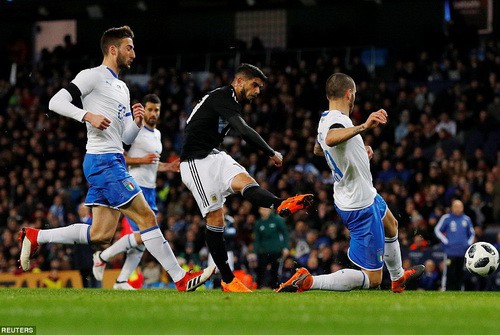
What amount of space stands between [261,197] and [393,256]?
5.53ft

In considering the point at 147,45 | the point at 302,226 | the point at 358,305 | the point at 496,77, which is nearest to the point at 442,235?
the point at 302,226

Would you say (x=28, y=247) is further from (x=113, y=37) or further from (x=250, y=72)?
(x=250, y=72)

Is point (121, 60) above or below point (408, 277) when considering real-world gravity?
above

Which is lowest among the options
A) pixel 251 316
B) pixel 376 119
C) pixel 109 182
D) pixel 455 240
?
pixel 455 240

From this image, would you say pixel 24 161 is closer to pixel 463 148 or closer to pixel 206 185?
pixel 463 148

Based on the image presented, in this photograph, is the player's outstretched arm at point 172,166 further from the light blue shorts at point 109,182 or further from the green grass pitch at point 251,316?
the green grass pitch at point 251,316

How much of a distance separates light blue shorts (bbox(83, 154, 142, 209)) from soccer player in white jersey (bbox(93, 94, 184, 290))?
1981 millimetres

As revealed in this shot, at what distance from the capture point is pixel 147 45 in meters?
33.0


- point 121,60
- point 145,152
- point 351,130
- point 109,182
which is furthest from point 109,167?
point 145,152

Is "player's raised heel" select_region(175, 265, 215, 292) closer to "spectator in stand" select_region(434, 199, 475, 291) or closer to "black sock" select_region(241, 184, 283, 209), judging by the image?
"black sock" select_region(241, 184, 283, 209)

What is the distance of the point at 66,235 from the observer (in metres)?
10.6

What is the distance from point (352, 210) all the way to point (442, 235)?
Answer: 8.34 m

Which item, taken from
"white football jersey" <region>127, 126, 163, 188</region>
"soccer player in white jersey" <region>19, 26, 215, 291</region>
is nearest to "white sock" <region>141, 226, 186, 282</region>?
"soccer player in white jersey" <region>19, 26, 215, 291</region>

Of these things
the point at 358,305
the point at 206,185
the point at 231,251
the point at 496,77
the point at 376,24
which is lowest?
the point at 231,251
